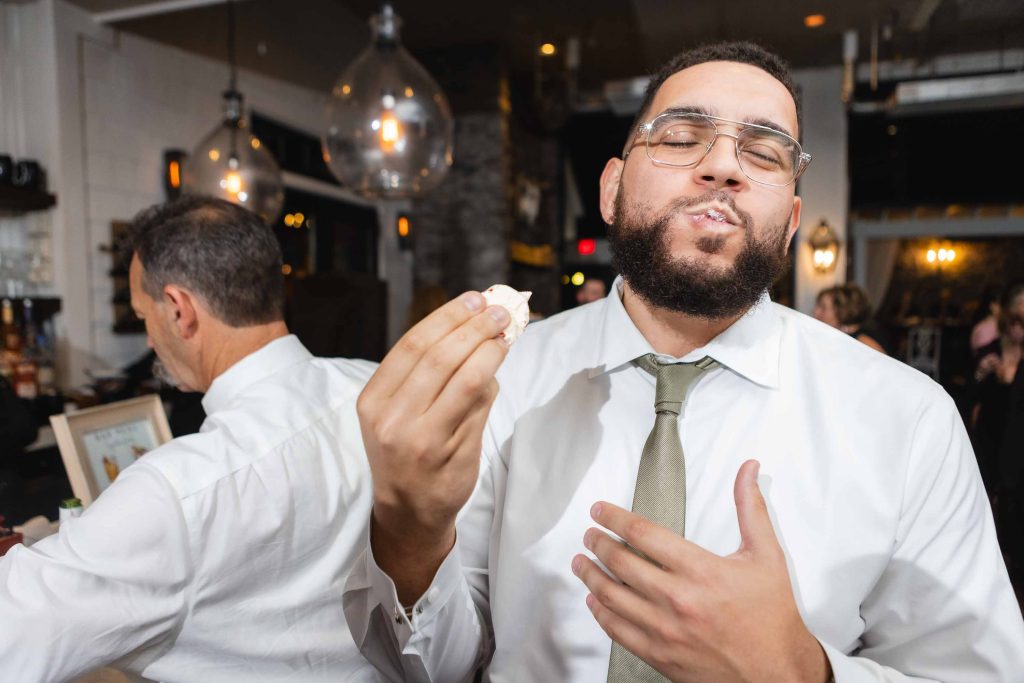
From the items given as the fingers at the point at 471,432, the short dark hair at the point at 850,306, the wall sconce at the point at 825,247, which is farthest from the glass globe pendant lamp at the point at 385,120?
the wall sconce at the point at 825,247

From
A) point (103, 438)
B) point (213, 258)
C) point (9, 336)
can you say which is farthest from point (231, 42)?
point (103, 438)

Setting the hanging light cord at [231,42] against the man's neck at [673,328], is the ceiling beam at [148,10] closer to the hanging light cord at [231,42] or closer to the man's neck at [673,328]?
the hanging light cord at [231,42]

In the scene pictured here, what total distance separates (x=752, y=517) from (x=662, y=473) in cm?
28

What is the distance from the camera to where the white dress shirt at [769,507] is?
3.28 feet

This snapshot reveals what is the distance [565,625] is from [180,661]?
26.6 inches

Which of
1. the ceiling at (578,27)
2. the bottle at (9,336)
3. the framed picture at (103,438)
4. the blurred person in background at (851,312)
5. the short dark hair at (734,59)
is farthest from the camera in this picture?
the ceiling at (578,27)

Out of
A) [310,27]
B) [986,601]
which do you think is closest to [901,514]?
[986,601]

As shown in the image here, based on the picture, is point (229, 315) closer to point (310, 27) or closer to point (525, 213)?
point (310, 27)

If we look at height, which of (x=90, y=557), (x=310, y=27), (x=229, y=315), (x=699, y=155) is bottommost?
(x=90, y=557)

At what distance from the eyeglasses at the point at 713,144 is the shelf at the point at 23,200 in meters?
3.69

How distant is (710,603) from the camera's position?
73 centimetres

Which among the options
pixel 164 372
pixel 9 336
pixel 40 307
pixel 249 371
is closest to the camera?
pixel 249 371

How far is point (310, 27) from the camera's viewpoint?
5156 mm

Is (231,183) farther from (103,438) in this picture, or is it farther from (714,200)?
(714,200)
